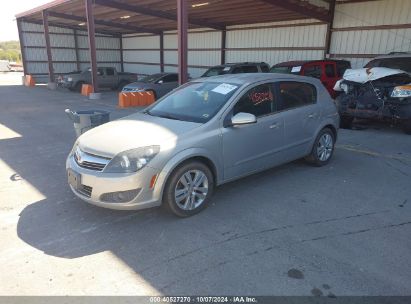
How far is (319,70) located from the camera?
12016 mm

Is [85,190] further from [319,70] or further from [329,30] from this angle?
[329,30]

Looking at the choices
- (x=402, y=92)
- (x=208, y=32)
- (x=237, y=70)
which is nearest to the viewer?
(x=402, y=92)

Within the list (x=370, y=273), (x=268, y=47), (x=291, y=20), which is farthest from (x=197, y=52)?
(x=370, y=273)

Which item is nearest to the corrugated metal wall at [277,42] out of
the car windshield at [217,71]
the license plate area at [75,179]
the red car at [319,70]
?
the red car at [319,70]

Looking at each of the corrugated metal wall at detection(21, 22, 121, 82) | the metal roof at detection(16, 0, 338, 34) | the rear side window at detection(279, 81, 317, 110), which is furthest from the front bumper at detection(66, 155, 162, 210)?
the corrugated metal wall at detection(21, 22, 121, 82)

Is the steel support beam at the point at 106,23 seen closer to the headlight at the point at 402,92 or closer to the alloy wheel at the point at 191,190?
the headlight at the point at 402,92

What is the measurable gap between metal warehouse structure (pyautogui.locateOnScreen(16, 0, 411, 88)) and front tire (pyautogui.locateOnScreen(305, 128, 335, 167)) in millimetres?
6589

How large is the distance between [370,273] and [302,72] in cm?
960

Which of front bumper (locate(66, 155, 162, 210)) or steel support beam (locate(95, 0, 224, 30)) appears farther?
steel support beam (locate(95, 0, 224, 30))

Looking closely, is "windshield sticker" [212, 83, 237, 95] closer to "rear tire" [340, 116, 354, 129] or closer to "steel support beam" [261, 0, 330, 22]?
"rear tire" [340, 116, 354, 129]

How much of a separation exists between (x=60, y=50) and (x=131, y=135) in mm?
27168

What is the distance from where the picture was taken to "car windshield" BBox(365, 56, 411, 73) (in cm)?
906

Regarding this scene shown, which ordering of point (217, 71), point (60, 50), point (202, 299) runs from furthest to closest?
point (60, 50)
point (217, 71)
point (202, 299)

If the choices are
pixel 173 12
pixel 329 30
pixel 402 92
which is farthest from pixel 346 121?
pixel 173 12
